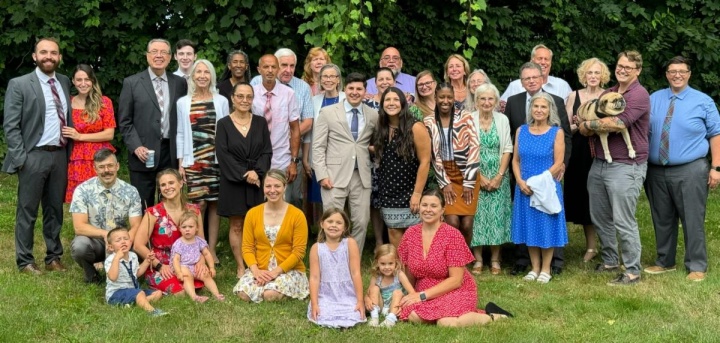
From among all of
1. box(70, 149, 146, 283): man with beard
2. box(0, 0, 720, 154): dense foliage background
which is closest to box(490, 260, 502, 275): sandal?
box(70, 149, 146, 283): man with beard

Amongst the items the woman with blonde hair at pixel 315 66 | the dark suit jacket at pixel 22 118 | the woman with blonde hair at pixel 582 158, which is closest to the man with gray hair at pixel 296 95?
the woman with blonde hair at pixel 315 66

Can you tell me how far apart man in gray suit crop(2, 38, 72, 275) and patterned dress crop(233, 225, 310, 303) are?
1719 millimetres

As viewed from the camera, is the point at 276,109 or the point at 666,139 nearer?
the point at 666,139

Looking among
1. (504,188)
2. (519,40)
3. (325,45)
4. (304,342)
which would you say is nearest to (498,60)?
(519,40)

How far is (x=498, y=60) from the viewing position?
11.1 metres

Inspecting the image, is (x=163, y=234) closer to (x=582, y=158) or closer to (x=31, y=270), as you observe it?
(x=31, y=270)

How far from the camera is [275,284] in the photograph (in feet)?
20.8

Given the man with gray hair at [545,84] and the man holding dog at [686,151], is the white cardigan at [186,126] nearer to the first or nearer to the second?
the man with gray hair at [545,84]

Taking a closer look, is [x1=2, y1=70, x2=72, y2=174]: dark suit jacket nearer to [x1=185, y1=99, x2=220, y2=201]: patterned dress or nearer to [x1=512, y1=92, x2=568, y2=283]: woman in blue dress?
[x1=185, y1=99, x2=220, y2=201]: patterned dress

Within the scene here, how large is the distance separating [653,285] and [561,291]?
68 centimetres

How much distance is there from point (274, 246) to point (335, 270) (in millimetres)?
641

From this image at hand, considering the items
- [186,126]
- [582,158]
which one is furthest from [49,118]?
[582,158]

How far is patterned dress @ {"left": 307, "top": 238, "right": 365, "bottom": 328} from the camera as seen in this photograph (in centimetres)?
594

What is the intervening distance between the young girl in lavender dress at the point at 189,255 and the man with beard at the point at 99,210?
0.39 m
